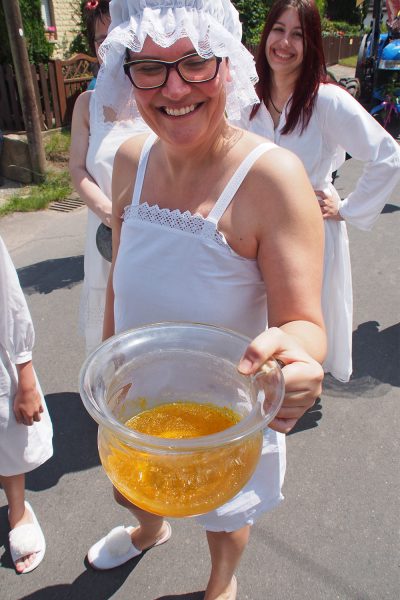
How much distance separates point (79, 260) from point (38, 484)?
8.60ft

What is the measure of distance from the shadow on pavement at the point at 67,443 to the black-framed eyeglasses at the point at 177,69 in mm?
1917

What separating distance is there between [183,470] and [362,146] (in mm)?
1915

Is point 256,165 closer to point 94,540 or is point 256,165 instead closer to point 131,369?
point 131,369

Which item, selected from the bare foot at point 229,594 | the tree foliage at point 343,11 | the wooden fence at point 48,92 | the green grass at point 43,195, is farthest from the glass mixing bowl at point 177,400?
the tree foliage at point 343,11

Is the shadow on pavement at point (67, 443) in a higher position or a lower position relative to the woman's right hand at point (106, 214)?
lower

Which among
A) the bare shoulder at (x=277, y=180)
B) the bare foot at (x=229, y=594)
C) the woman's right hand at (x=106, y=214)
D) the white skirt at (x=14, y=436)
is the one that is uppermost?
the bare shoulder at (x=277, y=180)

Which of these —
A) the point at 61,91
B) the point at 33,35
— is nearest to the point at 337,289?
the point at 61,91

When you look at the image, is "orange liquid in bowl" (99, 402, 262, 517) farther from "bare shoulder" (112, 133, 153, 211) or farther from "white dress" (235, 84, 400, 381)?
"white dress" (235, 84, 400, 381)

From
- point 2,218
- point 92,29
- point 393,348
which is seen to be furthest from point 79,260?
point 393,348

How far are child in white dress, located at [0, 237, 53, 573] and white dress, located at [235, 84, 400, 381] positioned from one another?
56.4 inches

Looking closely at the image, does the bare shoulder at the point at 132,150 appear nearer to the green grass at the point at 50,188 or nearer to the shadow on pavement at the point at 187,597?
the shadow on pavement at the point at 187,597

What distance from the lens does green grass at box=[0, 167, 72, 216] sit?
5.80 m

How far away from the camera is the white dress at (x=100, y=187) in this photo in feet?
7.69

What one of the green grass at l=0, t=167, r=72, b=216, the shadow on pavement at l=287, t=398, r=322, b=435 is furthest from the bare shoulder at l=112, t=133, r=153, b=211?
the green grass at l=0, t=167, r=72, b=216
